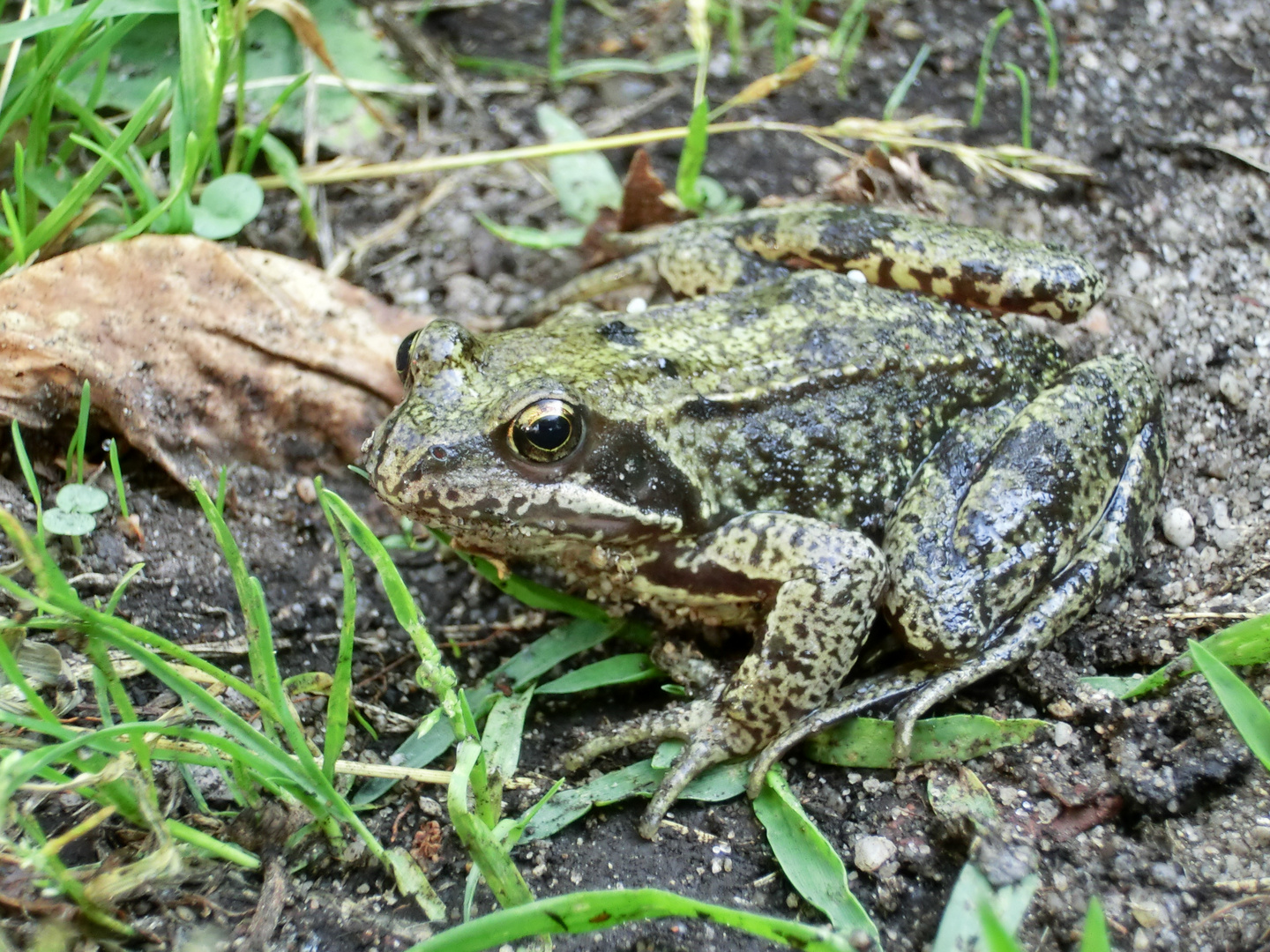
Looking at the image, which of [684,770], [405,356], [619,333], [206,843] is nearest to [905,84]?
[619,333]

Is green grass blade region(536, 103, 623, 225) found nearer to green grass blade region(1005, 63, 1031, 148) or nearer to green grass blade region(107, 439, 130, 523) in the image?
green grass blade region(1005, 63, 1031, 148)

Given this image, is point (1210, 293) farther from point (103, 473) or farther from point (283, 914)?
point (103, 473)

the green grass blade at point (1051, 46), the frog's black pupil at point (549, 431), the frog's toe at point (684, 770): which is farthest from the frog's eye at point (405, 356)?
the green grass blade at point (1051, 46)

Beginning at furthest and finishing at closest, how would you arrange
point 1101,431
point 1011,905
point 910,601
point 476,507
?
point 1101,431, point 910,601, point 476,507, point 1011,905

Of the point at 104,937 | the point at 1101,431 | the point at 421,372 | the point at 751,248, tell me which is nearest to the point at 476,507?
the point at 421,372

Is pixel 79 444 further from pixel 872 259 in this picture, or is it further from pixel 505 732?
pixel 872 259

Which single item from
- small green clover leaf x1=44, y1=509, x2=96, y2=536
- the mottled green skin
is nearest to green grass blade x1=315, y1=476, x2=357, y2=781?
small green clover leaf x1=44, y1=509, x2=96, y2=536

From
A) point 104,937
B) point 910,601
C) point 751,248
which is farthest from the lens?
point 751,248
